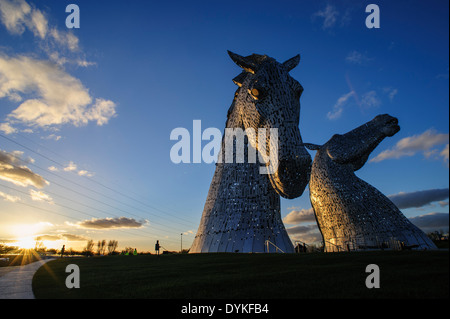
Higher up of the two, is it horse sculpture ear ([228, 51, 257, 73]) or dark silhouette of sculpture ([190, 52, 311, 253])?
horse sculpture ear ([228, 51, 257, 73])

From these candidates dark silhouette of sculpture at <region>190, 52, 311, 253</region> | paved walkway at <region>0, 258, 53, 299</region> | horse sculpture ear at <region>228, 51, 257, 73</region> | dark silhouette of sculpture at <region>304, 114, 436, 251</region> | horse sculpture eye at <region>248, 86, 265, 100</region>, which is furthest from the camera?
dark silhouette of sculpture at <region>304, 114, 436, 251</region>

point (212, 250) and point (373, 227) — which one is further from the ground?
point (373, 227)

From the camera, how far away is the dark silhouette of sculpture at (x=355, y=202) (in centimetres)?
969

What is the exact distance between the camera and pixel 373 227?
990 cm

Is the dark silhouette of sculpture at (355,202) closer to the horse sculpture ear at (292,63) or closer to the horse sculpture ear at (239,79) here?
the horse sculpture ear at (292,63)

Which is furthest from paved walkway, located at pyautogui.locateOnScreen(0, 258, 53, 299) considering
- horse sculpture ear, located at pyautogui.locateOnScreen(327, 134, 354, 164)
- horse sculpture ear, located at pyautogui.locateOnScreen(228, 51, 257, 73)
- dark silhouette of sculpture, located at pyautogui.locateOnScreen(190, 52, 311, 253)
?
horse sculpture ear, located at pyautogui.locateOnScreen(327, 134, 354, 164)

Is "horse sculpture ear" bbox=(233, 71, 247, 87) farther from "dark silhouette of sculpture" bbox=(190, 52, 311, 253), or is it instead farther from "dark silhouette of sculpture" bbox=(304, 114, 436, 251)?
"dark silhouette of sculpture" bbox=(304, 114, 436, 251)

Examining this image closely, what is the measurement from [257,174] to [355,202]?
15.0ft

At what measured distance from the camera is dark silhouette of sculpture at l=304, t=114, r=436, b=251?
969cm
